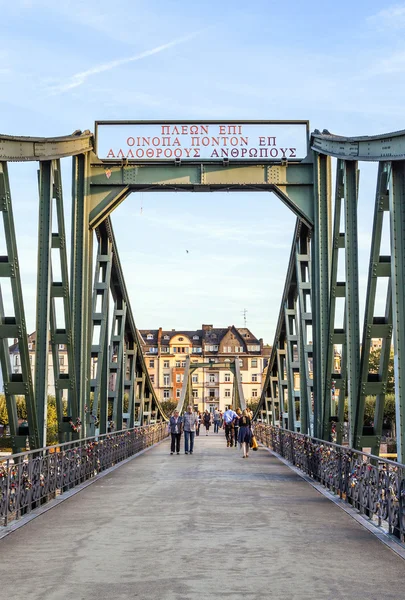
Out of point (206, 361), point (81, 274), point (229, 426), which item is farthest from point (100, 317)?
point (206, 361)

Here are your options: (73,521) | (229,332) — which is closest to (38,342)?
(73,521)

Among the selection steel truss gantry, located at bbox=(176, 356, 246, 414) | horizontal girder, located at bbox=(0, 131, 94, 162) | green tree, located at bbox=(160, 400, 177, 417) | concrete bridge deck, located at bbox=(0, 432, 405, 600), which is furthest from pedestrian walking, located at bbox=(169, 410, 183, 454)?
green tree, located at bbox=(160, 400, 177, 417)

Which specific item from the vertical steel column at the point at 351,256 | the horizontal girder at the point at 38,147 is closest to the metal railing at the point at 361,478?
the vertical steel column at the point at 351,256

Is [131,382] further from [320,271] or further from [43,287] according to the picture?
[43,287]

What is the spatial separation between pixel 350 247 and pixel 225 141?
596cm

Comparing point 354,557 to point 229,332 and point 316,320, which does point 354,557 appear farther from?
point 229,332

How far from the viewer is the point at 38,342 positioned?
49.4 feet

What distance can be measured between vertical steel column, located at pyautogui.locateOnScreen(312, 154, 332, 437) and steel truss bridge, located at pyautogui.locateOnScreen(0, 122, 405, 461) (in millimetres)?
25

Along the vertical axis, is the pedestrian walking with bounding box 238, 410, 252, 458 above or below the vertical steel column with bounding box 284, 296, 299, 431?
below

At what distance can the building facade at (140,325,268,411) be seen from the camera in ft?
421

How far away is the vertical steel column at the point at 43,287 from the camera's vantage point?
14773 mm

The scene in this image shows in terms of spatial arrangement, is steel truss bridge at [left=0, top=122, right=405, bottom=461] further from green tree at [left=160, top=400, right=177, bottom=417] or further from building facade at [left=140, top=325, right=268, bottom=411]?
building facade at [left=140, top=325, right=268, bottom=411]

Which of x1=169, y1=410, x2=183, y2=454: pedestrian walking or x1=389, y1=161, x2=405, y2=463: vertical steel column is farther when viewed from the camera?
x1=169, y1=410, x2=183, y2=454: pedestrian walking

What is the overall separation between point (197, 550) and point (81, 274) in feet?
37.1
